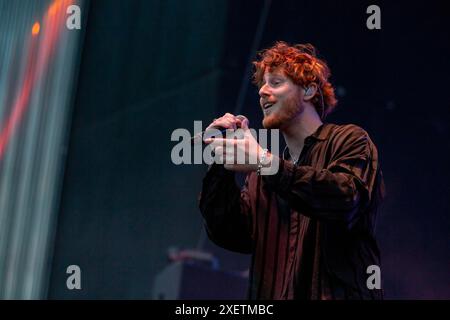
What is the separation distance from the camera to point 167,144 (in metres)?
3.98

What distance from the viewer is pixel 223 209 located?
183 cm

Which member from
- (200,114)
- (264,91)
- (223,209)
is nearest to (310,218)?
(223,209)

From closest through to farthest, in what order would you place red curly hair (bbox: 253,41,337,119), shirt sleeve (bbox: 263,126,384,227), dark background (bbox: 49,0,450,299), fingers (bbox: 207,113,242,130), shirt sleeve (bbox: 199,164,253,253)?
shirt sleeve (bbox: 263,126,384,227) → fingers (bbox: 207,113,242,130) → shirt sleeve (bbox: 199,164,253,253) → red curly hair (bbox: 253,41,337,119) → dark background (bbox: 49,0,450,299)

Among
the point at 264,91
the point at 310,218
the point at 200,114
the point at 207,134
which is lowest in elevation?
the point at 310,218

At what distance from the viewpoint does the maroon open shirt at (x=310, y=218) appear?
158cm

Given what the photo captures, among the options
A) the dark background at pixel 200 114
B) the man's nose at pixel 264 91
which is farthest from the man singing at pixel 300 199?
the dark background at pixel 200 114

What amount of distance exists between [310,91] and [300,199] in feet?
1.57

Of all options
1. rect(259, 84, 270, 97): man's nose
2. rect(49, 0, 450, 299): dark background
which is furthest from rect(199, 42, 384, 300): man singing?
rect(49, 0, 450, 299): dark background

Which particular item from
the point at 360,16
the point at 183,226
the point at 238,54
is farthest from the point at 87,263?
the point at 360,16

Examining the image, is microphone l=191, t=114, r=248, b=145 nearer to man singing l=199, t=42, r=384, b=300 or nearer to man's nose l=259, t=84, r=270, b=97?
man singing l=199, t=42, r=384, b=300

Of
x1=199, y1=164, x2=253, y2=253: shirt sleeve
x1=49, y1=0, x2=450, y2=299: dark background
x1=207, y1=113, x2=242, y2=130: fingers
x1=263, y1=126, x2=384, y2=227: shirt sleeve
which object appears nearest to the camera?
x1=263, y1=126, x2=384, y2=227: shirt sleeve

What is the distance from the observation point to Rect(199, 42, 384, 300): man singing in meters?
1.59

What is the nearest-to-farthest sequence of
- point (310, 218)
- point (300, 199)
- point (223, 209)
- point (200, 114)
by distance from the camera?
1. point (300, 199)
2. point (310, 218)
3. point (223, 209)
4. point (200, 114)

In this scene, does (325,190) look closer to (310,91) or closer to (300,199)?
(300,199)
